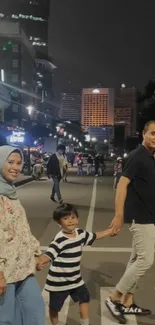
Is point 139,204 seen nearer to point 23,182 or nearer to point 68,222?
point 68,222

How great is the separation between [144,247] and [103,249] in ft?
13.3

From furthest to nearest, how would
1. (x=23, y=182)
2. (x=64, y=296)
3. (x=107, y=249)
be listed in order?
(x=23, y=182) < (x=107, y=249) < (x=64, y=296)

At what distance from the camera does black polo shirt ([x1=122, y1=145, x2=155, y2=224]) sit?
5062mm

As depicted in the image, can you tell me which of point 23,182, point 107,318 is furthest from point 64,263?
point 23,182

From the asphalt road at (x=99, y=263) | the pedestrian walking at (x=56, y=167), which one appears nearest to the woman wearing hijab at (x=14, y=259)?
the asphalt road at (x=99, y=263)

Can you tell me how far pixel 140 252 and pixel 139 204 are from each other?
50 cm

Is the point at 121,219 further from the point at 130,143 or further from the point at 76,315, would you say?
the point at 130,143

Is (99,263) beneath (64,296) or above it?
beneath

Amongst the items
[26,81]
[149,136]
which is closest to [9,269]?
[149,136]

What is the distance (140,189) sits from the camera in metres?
5.09

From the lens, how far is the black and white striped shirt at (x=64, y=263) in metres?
4.38

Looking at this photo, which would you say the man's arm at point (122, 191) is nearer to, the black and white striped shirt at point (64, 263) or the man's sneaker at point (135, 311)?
the black and white striped shirt at point (64, 263)

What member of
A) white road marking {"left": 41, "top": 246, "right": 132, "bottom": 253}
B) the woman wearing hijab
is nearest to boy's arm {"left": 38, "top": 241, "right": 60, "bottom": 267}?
the woman wearing hijab

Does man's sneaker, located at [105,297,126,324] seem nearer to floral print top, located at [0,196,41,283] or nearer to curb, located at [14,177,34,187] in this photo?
floral print top, located at [0,196,41,283]
